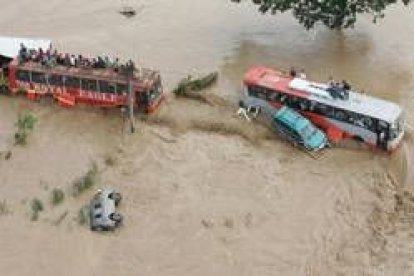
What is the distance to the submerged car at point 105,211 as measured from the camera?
26984 mm

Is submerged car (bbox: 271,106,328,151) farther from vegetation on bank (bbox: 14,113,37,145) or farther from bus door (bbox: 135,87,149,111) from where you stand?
vegetation on bank (bbox: 14,113,37,145)

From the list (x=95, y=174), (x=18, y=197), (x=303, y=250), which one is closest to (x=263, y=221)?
(x=303, y=250)

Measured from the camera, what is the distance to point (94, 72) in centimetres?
3319

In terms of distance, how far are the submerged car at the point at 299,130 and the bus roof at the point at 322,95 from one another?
34.0 inches

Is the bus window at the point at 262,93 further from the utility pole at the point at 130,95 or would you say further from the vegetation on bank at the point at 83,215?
Result: the vegetation on bank at the point at 83,215

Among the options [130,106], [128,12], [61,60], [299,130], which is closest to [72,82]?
A: [61,60]

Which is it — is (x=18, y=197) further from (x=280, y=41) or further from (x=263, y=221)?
(x=280, y=41)

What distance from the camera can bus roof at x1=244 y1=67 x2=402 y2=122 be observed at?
30.0 meters

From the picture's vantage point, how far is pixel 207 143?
31312 mm

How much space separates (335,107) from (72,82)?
10.3m

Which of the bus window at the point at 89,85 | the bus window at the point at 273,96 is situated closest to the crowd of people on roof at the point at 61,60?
the bus window at the point at 89,85

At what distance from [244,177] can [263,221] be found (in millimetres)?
2406

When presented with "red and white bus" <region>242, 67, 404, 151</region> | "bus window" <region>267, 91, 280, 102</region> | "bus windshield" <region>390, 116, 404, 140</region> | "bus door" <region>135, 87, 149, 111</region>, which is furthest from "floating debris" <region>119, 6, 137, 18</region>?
"bus windshield" <region>390, 116, 404, 140</region>

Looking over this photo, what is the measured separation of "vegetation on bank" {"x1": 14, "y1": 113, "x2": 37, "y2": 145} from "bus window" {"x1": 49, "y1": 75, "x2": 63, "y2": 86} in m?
1.69
